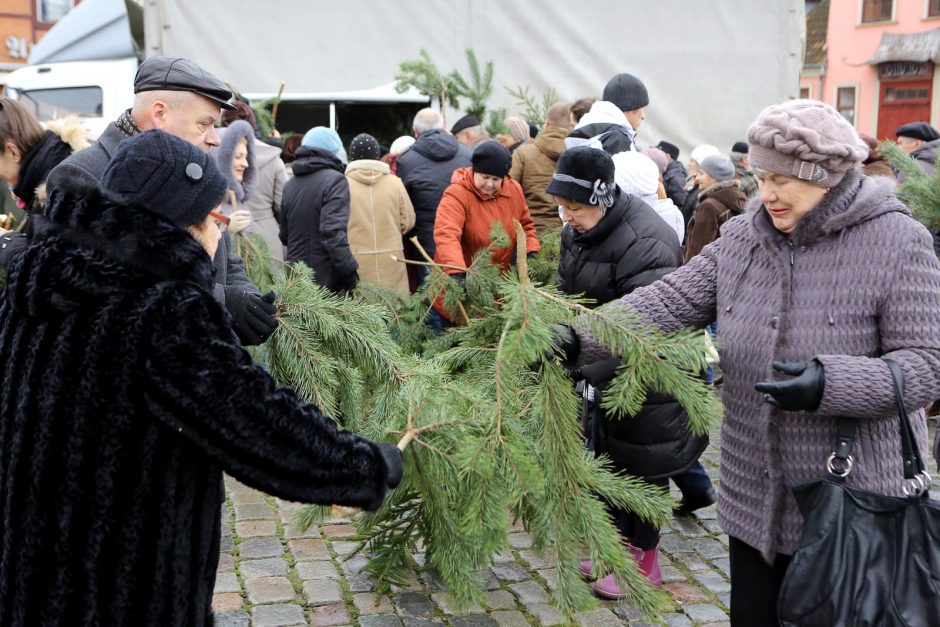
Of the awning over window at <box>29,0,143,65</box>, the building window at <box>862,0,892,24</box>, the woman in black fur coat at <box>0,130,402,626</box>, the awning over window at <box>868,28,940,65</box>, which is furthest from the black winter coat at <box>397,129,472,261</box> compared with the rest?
the building window at <box>862,0,892,24</box>

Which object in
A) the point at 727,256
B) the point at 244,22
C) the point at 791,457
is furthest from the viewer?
the point at 244,22

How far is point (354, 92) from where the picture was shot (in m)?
9.09

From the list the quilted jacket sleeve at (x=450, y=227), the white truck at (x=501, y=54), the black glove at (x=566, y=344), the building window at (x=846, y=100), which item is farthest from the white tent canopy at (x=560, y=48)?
the building window at (x=846, y=100)

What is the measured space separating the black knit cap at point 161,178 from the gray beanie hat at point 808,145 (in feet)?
4.66

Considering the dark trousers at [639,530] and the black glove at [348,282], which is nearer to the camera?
the dark trousers at [639,530]

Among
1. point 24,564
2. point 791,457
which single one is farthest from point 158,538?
point 791,457

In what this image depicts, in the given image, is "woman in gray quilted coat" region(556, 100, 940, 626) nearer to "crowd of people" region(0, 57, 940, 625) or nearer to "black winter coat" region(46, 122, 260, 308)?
"crowd of people" region(0, 57, 940, 625)

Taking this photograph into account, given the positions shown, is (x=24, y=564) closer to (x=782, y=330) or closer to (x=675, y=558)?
(x=782, y=330)

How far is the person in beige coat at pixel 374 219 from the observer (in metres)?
6.50

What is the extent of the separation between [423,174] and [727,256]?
440cm

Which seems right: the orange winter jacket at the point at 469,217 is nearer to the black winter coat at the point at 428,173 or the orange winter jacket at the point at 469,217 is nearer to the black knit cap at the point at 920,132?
the black winter coat at the point at 428,173

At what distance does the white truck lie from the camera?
8773mm

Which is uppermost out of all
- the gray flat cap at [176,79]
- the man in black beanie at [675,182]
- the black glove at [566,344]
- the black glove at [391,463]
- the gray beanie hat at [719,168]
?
the gray flat cap at [176,79]

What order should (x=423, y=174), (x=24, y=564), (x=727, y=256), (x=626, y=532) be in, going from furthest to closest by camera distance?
(x=423, y=174)
(x=626, y=532)
(x=727, y=256)
(x=24, y=564)
